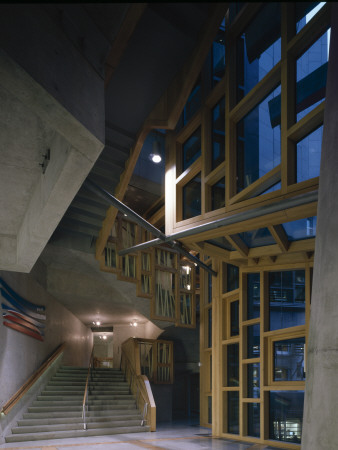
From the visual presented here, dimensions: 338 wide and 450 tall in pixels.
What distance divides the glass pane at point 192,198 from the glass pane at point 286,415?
4.52 m

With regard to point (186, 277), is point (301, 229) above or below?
above

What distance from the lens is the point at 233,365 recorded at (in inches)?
482

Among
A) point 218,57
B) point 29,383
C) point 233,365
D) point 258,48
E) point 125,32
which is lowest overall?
point 29,383

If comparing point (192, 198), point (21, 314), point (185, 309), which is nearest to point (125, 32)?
point (192, 198)

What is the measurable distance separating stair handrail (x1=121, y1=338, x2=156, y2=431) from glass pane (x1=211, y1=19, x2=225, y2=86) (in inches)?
373

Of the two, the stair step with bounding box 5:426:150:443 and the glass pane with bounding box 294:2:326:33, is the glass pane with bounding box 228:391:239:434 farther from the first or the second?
the glass pane with bounding box 294:2:326:33

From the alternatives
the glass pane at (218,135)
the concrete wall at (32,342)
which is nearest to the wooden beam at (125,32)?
the glass pane at (218,135)

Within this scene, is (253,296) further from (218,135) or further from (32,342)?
(32,342)

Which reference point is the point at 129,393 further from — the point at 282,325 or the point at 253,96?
the point at 253,96

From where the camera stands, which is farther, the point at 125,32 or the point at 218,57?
the point at 218,57

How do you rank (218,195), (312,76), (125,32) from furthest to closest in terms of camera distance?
1. (218,195)
2. (312,76)
3. (125,32)

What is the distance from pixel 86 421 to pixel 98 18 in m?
11.4

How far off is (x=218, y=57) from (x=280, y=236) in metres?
4.28

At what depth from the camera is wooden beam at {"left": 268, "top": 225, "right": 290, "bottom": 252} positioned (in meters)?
9.23
